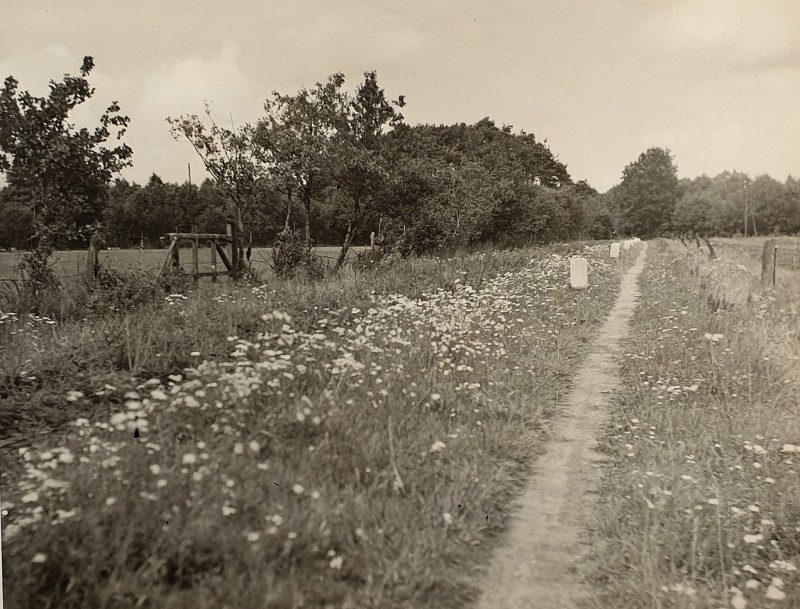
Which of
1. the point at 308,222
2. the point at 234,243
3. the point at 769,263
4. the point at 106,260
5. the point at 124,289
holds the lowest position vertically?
the point at 124,289

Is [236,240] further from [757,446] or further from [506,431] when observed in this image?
[757,446]

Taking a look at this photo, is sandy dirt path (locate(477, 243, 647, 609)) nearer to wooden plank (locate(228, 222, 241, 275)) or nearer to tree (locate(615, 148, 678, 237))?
tree (locate(615, 148, 678, 237))

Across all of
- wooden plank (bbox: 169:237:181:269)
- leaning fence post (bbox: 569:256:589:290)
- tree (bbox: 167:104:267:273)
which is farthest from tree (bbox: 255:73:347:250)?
leaning fence post (bbox: 569:256:589:290)

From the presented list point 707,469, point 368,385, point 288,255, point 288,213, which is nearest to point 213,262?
point 288,255

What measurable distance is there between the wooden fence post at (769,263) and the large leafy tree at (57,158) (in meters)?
9.33

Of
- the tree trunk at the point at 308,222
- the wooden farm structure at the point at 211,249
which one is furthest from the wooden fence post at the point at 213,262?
the tree trunk at the point at 308,222

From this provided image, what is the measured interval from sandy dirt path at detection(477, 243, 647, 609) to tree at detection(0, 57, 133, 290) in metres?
5.69

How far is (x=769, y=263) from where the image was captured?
864 centimetres

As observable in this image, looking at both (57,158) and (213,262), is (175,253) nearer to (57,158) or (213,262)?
(213,262)

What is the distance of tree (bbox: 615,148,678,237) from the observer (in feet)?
23.0

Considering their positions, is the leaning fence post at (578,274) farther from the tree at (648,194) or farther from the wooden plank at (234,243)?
the wooden plank at (234,243)

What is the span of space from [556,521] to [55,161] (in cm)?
779

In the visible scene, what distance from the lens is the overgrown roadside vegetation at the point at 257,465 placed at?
2.62 meters

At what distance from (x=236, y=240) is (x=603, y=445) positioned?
939cm
